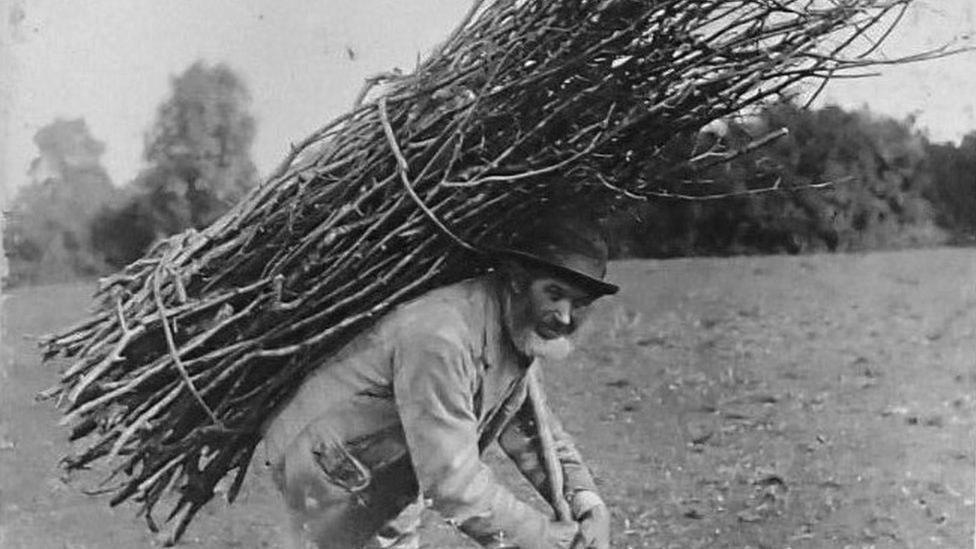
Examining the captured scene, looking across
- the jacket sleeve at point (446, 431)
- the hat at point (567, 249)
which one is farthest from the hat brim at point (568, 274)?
the jacket sleeve at point (446, 431)

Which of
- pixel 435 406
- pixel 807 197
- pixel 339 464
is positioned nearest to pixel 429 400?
pixel 435 406

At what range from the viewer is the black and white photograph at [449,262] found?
1527 mm

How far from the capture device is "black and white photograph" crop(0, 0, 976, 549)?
153 cm

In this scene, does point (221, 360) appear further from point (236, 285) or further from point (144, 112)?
point (144, 112)

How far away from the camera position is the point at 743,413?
67.4 inches

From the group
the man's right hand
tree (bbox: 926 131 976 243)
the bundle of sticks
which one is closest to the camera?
the bundle of sticks

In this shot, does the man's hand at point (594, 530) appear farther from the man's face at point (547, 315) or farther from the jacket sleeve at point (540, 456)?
the man's face at point (547, 315)

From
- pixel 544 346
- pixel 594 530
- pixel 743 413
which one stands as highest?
pixel 544 346

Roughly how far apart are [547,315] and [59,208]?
54cm

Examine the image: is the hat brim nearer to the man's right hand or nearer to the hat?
the hat

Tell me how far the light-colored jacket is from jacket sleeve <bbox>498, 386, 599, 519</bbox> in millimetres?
58

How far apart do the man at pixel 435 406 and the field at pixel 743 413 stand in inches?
1.6

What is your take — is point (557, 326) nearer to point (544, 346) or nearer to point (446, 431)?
point (544, 346)

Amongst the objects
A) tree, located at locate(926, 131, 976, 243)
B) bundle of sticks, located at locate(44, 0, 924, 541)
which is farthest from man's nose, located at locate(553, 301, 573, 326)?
tree, located at locate(926, 131, 976, 243)
